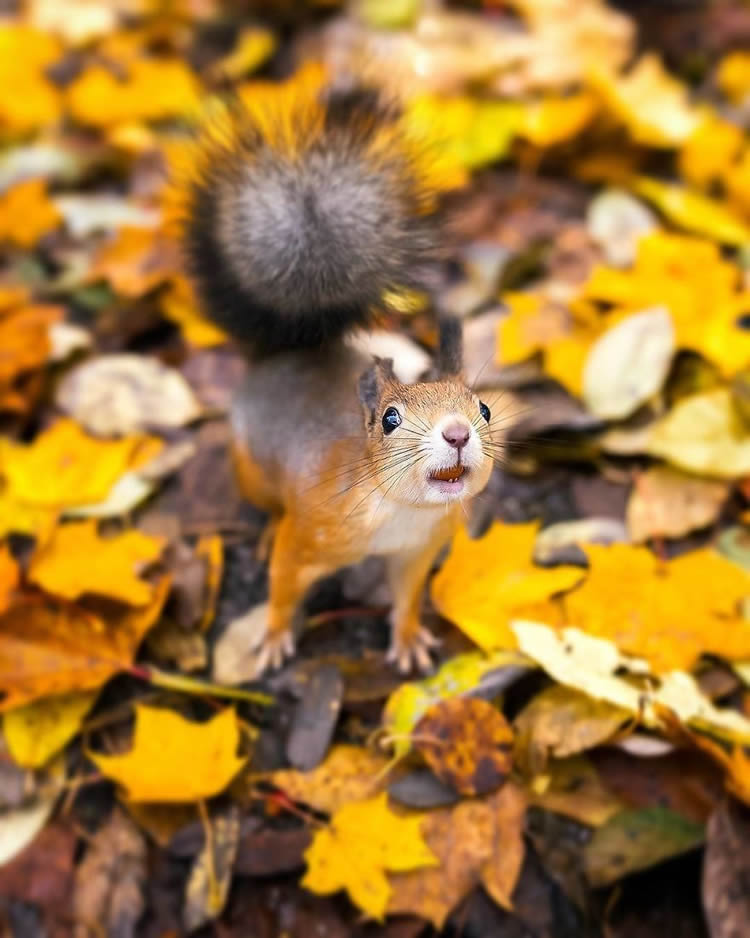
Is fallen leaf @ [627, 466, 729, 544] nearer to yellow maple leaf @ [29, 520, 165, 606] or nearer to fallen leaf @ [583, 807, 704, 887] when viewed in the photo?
fallen leaf @ [583, 807, 704, 887]

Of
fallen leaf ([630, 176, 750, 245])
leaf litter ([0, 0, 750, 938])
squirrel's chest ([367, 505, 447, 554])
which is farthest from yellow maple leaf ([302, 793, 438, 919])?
fallen leaf ([630, 176, 750, 245])

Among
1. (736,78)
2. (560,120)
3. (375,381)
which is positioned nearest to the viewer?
(375,381)

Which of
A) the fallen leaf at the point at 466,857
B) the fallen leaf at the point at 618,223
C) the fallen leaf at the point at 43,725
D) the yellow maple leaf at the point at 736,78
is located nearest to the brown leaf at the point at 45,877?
the fallen leaf at the point at 43,725

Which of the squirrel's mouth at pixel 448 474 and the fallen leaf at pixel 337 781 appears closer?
the squirrel's mouth at pixel 448 474

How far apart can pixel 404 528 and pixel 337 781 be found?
1.29 feet

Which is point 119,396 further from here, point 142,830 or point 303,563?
point 142,830

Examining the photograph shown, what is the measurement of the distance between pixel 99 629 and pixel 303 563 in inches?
13.5

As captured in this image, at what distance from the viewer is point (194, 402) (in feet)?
5.98

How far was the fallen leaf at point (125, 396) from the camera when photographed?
1789mm

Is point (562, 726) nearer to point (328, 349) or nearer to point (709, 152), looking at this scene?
point (328, 349)

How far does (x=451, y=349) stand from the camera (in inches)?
48.9

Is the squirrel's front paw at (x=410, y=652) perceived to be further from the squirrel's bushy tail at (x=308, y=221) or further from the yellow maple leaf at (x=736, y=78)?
the yellow maple leaf at (x=736, y=78)

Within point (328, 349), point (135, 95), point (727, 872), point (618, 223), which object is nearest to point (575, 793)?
point (727, 872)

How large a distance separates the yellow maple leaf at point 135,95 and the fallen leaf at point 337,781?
5.77ft
